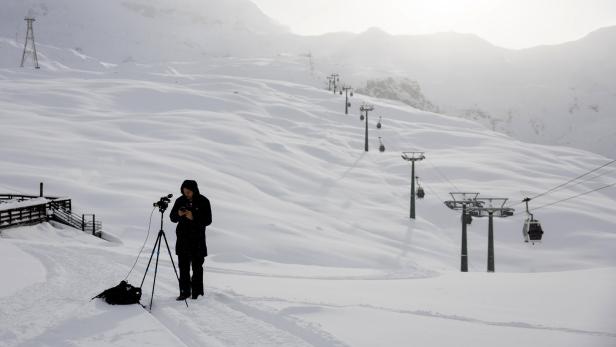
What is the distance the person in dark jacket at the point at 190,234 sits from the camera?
24.7ft

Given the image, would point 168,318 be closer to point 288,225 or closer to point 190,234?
point 190,234

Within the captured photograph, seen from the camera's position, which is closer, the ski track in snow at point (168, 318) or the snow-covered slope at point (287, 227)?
the ski track in snow at point (168, 318)

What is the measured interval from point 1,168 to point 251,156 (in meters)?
18.3

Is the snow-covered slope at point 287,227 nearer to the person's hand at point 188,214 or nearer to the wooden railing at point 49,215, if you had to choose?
the wooden railing at point 49,215

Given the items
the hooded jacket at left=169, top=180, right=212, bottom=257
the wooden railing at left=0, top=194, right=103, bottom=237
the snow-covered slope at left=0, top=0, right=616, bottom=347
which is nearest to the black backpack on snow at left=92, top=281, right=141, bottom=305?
the snow-covered slope at left=0, top=0, right=616, bottom=347

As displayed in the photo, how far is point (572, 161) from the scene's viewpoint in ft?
191

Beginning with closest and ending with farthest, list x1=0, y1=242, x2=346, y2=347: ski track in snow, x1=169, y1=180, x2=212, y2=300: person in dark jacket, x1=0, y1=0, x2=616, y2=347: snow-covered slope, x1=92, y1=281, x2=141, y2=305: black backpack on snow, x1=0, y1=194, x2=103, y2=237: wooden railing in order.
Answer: x1=0, y1=242, x2=346, y2=347: ski track in snow
x1=0, y1=0, x2=616, y2=347: snow-covered slope
x1=92, y1=281, x2=141, y2=305: black backpack on snow
x1=169, y1=180, x2=212, y2=300: person in dark jacket
x1=0, y1=194, x2=103, y2=237: wooden railing

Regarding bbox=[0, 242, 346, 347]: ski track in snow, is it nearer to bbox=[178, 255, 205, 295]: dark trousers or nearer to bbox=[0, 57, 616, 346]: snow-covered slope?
bbox=[0, 57, 616, 346]: snow-covered slope

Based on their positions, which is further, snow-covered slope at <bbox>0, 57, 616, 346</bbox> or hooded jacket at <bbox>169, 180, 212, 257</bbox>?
hooded jacket at <bbox>169, 180, 212, 257</bbox>

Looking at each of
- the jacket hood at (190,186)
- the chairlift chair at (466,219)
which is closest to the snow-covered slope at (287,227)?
the jacket hood at (190,186)

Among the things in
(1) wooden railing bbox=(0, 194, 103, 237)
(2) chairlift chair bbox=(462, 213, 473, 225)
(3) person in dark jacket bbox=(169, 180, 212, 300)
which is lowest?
(2) chairlift chair bbox=(462, 213, 473, 225)

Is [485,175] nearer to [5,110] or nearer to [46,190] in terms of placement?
[46,190]

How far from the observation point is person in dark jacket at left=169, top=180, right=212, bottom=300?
7523 mm

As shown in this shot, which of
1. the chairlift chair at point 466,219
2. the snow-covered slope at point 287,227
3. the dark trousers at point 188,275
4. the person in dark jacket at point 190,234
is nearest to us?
the snow-covered slope at point 287,227
